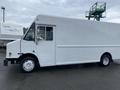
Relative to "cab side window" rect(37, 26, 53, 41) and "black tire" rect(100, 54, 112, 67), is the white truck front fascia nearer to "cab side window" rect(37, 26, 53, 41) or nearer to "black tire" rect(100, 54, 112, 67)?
"cab side window" rect(37, 26, 53, 41)

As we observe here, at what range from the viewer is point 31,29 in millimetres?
6801

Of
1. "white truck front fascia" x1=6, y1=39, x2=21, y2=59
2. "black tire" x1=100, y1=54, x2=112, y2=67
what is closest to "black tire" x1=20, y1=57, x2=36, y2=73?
"white truck front fascia" x1=6, y1=39, x2=21, y2=59

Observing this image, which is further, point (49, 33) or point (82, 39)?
point (82, 39)

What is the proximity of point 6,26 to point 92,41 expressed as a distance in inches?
472

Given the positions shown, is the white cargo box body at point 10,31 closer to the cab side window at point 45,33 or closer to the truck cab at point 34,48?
the truck cab at point 34,48

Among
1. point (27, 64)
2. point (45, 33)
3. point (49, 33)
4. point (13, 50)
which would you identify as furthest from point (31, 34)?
point (27, 64)

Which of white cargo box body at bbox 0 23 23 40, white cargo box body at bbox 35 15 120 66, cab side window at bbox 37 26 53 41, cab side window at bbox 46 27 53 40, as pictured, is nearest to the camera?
cab side window at bbox 37 26 53 41

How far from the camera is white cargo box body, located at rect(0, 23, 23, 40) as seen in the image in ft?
51.6

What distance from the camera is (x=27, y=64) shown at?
6750 millimetres

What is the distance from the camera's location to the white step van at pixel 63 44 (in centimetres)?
673

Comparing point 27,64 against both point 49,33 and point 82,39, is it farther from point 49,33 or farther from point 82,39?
point 82,39

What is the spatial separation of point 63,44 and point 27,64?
87.3 inches

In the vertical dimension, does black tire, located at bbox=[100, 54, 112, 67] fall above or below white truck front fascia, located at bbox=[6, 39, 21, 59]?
below

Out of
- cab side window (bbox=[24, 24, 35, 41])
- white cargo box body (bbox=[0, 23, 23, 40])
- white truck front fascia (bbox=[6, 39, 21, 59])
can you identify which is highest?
white cargo box body (bbox=[0, 23, 23, 40])
